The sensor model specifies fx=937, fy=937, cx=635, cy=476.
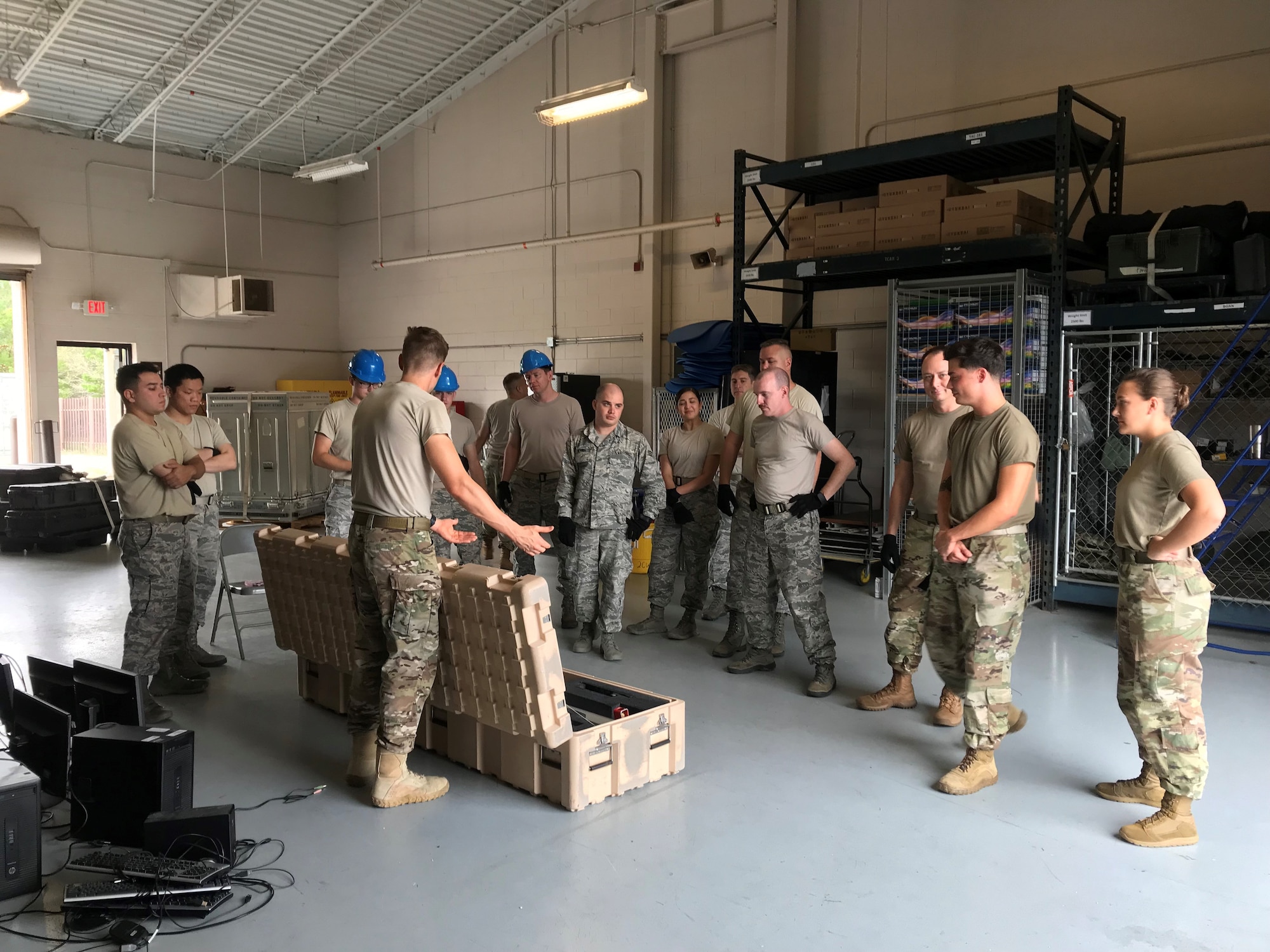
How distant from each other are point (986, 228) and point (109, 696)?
624cm

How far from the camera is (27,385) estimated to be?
1191 cm

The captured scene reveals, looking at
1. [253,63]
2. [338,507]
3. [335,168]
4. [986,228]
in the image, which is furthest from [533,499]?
[253,63]

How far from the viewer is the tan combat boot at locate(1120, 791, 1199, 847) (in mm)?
3322

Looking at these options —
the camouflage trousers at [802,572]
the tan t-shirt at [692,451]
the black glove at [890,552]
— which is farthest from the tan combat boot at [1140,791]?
the tan t-shirt at [692,451]

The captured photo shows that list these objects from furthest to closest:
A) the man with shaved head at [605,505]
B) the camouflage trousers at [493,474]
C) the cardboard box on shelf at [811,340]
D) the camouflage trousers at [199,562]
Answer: the cardboard box on shelf at [811,340]
the camouflage trousers at [493,474]
the man with shaved head at [605,505]
the camouflage trousers at [199,562]

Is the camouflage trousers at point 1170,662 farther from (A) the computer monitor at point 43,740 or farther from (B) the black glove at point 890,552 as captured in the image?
(A) the computer monitor at point 43,740

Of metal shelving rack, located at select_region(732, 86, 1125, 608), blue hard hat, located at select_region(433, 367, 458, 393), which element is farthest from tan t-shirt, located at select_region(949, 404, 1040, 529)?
blue hard hat, located at select_region(433, 367, 458, 393)

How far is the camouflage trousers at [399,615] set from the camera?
11.8ft

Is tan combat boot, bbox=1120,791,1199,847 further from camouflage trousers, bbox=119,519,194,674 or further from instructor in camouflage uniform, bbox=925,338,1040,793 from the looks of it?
camouflage trousers, bbox=119,519,194,674

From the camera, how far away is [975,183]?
8336 mm

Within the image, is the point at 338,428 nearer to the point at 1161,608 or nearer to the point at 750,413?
the point at 750,413

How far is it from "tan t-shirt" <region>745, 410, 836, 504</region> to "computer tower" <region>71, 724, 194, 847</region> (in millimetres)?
3001

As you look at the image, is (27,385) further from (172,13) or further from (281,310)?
(172,13)

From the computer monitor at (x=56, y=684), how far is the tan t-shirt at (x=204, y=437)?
1.53 m
